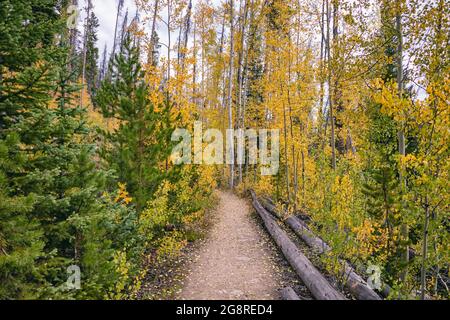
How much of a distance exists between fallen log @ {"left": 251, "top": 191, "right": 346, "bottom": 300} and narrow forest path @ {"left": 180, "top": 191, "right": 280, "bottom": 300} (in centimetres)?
44

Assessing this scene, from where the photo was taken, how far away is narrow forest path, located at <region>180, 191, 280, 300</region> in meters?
5.32

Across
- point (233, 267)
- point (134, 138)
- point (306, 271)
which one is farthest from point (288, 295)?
point (134, 138)

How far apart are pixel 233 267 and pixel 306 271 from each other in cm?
183

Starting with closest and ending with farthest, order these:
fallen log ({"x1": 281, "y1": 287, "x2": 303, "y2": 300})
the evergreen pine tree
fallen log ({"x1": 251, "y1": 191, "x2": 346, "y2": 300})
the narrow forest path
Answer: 1. fallen log ({"x1": 251, "y1": 191, "x2": 346, "y2": 300})
2. fallen log ({"x1": 281, "y1": 287, "x2": 303, "y2": 300})
3. the narrow forest path
4. the evergreen pine tree

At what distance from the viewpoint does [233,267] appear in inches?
258

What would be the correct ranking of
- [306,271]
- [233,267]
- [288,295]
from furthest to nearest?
[233,267]
[306,271]
[288,295]

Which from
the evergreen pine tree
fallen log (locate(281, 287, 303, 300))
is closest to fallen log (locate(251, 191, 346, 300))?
fallen log (locate(281, 287, 303, 300))

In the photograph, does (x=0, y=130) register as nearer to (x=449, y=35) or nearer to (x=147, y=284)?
(x=147, y=284)

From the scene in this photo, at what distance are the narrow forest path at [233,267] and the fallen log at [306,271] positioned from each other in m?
0.44

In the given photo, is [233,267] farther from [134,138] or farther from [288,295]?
[134,138]

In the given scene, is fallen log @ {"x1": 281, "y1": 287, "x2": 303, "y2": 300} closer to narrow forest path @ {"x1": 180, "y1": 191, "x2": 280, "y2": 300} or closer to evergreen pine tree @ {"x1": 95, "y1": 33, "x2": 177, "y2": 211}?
narrow forest path @ {"x1": 180, "y1": 191, "x2": 280, "y2": 300}

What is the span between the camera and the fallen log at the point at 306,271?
4613mm

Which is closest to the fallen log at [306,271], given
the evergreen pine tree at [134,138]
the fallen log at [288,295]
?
the fallen log at [288,295]

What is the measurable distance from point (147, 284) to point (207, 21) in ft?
69.0
